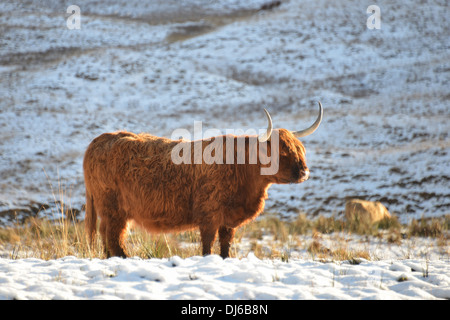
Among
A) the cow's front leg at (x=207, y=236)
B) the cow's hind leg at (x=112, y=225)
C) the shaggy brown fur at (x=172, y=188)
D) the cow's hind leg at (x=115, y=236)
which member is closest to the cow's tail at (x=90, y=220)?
the shaggy brown fur at (x=172, y=188)

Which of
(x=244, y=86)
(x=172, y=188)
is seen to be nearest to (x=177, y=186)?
(x=172, y=188)

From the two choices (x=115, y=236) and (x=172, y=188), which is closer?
(x=172, y=188)

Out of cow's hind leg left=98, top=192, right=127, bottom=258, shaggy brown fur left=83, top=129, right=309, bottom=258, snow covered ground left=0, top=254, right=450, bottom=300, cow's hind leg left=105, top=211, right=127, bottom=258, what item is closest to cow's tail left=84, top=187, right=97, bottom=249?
→ shaggy brown fur left=83, top=129, right=309, bottom=258

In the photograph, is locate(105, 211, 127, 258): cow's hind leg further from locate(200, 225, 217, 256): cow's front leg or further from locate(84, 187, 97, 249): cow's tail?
locate(200, 225, 217, 256): cow's front leg

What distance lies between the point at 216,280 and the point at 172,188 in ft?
4.79

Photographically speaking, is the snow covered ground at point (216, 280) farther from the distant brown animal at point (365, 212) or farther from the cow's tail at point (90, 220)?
the distant brown animal at point (365, 212)

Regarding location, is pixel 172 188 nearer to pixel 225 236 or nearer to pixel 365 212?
pixel 225 236

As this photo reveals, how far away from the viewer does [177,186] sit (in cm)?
487

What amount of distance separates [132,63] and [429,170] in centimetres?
1235

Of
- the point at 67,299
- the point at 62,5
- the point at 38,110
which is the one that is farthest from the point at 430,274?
the point at 62,5

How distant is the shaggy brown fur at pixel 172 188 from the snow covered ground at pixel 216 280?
58 cm

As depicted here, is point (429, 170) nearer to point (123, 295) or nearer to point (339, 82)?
point (339, 82)

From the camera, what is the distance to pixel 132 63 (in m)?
19.6

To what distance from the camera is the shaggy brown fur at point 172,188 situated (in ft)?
15.5
